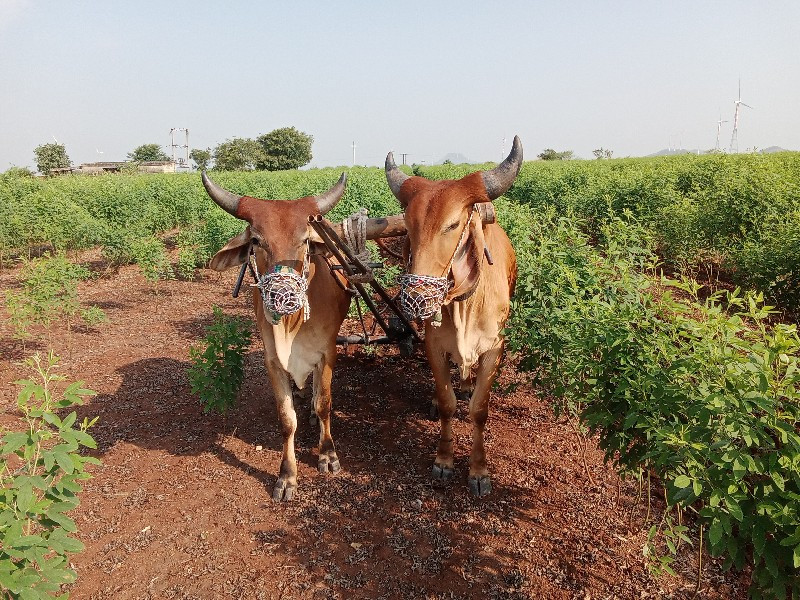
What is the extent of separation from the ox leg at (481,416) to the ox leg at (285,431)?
145 centimetres

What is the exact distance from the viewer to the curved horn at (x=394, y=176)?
13.5 feet

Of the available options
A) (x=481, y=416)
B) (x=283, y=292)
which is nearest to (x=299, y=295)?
(x=283, y=292)

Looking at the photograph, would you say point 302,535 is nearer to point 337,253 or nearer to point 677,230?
point 337,253

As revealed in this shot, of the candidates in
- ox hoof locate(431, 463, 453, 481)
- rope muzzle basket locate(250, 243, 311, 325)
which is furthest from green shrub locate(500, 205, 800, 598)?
rope muzzle basket locate(250, 243, 311, 325)

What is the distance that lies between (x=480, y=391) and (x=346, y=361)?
9.90 feet

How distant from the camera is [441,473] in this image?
15.4ft

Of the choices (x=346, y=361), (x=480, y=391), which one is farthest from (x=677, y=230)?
(x=480, y=391)

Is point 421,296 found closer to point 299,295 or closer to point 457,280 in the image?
point 457,280

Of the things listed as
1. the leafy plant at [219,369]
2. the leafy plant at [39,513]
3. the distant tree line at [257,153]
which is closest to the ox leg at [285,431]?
the leafy plant at [219,369]

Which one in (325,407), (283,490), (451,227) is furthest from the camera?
(325,407)

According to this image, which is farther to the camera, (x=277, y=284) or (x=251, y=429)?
(x=251, y=429)

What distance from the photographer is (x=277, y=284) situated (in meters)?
3.76

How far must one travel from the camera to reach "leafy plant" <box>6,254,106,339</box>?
7.62 meters

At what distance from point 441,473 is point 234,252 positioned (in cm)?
247
